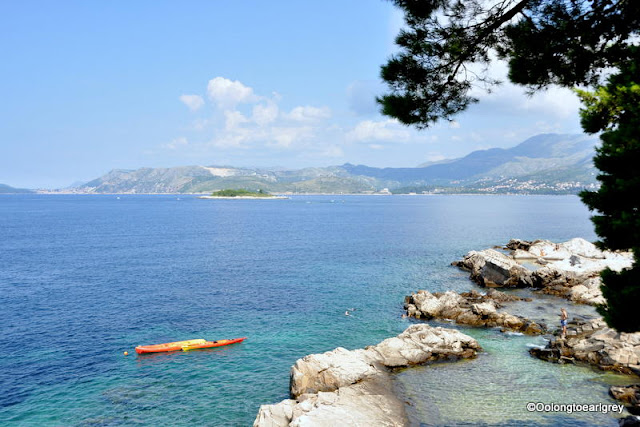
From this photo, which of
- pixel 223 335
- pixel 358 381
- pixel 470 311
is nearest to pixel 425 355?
pixel 358 381

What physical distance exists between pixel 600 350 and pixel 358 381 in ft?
63.4

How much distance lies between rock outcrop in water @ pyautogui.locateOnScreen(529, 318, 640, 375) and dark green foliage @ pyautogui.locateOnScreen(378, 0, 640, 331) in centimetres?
2329

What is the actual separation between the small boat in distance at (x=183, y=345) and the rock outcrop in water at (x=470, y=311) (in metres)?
20.4

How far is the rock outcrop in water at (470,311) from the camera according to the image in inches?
1587

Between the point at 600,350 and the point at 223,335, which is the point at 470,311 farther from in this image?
the point at 223,335

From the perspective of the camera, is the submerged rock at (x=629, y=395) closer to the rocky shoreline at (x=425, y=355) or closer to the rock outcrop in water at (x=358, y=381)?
the rocky shoreline at (x=425, y=355)

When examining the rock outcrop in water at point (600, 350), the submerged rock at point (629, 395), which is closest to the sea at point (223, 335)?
the submerged rock at point (629, 395)

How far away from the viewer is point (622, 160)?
452 inches

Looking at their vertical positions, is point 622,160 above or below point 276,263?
above

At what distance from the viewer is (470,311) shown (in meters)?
43.6

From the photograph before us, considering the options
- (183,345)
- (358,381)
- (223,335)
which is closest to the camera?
(358,381)

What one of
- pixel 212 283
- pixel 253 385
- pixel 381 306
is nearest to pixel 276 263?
pixel 212 283

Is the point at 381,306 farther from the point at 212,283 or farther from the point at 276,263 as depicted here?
the point at 276,263

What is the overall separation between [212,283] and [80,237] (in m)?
70.4
